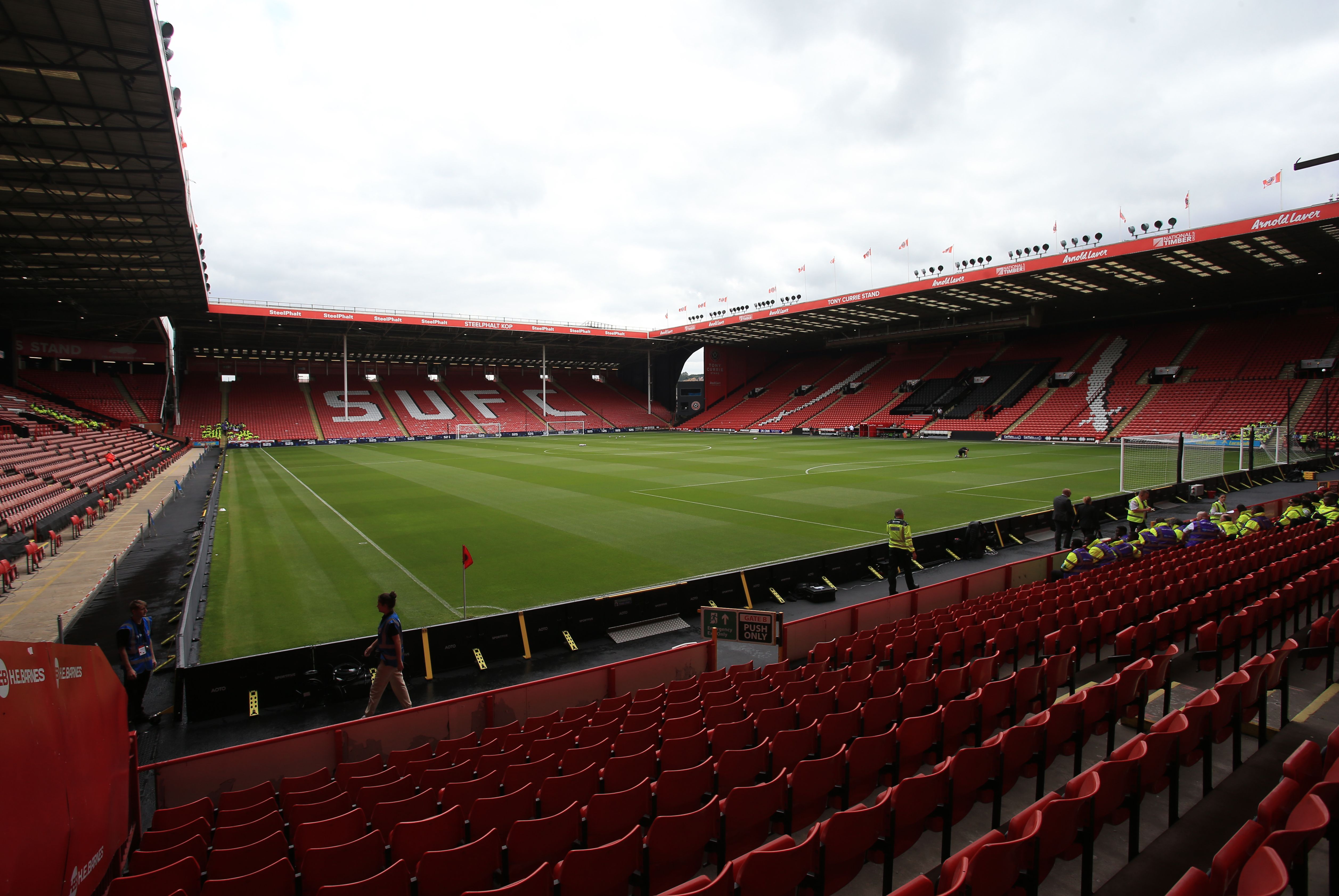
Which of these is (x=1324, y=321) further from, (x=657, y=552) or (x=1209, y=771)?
(x=1209, y=771)

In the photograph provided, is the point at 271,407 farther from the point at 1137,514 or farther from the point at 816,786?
the point at 816,786

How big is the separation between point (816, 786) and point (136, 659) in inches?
332

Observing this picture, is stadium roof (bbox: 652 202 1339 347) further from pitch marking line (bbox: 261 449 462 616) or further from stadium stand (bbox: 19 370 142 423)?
stadium stand (bbox: 19 370 142 423)

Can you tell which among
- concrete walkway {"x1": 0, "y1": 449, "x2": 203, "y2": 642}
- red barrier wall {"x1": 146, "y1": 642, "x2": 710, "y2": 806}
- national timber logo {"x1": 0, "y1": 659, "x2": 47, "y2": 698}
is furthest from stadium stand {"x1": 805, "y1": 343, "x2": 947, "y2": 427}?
national timber logo {"x1": 0, "y1": 659, "x2": 47, "y2": 698}

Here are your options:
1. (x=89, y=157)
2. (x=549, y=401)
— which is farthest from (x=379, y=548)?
(x=549, y=401)

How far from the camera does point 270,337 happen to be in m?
57.6

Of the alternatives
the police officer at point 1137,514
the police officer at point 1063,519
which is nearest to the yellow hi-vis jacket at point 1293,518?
the police officer at point 1137,514

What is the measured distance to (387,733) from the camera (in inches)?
245

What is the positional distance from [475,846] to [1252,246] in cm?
4411

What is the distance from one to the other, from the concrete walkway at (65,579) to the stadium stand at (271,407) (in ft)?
130

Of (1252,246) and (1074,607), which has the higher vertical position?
(1252,246)

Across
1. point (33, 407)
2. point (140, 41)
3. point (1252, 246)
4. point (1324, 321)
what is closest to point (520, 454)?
point (33, 407)

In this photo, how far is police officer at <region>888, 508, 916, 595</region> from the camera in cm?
1184

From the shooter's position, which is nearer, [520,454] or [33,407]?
[33,407]
